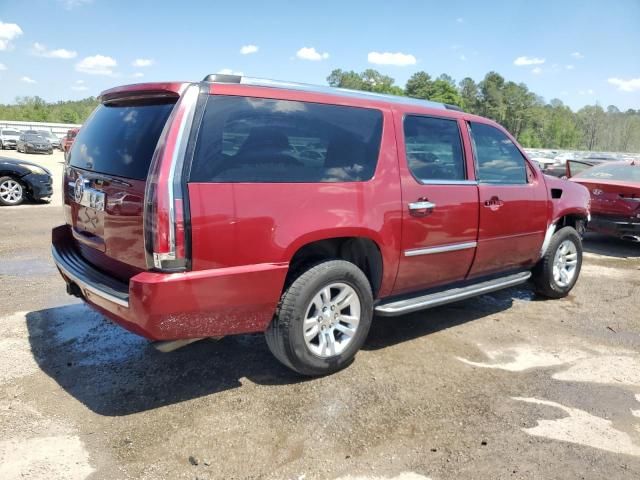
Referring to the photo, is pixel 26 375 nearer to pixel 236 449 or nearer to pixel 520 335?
pixel 236 449

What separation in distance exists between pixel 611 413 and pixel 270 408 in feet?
7.11

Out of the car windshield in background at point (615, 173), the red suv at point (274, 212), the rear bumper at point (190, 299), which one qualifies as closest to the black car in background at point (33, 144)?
the car windshield in background at point (615, 173)

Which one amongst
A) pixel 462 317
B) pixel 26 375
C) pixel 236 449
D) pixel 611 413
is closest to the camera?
pixel 236 449

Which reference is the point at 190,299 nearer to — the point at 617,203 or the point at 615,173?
the point at 617,203

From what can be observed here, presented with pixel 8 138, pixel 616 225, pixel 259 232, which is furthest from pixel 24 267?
pixel 8 138

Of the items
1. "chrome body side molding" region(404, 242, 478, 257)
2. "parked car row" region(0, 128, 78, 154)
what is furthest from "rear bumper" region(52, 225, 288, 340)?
"parked car row" region(0, 128, 78, 154)

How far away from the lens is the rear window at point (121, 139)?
296 centimetres

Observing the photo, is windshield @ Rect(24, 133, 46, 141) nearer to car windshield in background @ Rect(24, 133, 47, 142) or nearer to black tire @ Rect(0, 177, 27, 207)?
car windshield in background @ Rect(24, 133, 47, 142)

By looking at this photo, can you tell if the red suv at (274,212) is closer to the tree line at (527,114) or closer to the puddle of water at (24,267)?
the puddle of water at (24,267)

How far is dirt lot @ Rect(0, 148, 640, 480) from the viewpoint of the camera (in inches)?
104

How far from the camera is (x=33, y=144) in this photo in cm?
3475

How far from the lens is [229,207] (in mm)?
2867

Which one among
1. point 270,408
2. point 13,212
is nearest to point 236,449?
point 270,408

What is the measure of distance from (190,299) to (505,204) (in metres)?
3.04
